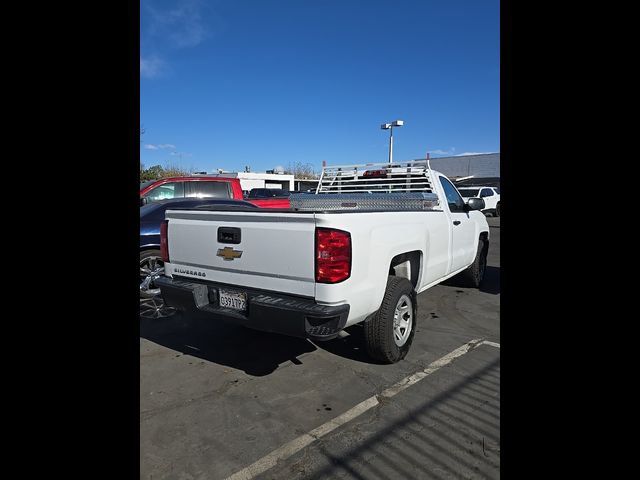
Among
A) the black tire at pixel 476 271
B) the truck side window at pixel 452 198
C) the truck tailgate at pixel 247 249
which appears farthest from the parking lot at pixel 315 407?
the black tire at pixel 476 271

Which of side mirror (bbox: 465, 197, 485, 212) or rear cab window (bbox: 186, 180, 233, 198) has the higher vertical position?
rear cab window (bbox: 186, 180, 233, 198)

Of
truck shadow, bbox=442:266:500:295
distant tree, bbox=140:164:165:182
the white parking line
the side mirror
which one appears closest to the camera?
the white parking line

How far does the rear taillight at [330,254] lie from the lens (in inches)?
124

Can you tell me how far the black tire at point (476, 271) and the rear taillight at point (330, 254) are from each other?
4.27 meters

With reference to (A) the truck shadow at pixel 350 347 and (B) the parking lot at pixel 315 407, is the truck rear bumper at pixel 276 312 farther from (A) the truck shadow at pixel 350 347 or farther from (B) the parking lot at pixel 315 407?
(A) the truck shadow at pixel 350 347

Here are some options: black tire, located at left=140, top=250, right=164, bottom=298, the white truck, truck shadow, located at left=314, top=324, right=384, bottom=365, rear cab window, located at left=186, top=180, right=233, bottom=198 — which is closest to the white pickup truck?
truck shadow, located at left=314, top=324, right=384, bottom=365

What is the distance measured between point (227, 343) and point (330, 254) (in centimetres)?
205

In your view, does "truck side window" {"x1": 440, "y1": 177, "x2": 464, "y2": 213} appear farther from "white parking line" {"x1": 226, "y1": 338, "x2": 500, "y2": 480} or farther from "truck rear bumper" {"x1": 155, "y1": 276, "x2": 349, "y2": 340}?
"truck rear bumper" {"x1": 155, "y1": 276, "x2": 349, "y2": 340}

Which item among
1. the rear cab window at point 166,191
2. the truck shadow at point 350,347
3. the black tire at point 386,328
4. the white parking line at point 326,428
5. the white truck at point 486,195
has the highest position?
the white truck at point 486,195

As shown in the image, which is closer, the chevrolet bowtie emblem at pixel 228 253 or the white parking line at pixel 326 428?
the white parking line at pixel 326 428

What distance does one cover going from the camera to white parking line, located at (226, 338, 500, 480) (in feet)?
8.03

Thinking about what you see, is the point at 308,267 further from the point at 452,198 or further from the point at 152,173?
the point at 152,173
